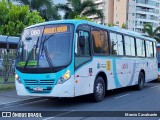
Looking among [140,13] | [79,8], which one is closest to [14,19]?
[79,8]

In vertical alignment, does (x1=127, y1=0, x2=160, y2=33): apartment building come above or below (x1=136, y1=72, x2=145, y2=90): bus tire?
above

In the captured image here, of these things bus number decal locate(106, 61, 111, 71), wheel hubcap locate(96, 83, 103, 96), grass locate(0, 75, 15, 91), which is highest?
bus number decal locate(106, 61, 111, 71)

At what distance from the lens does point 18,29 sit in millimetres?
27734

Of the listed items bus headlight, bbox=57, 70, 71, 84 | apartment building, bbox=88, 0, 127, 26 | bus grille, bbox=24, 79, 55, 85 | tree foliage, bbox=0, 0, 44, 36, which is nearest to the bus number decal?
bus headlight, bbox=57, 70, 71, 84

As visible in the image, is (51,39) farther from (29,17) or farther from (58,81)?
(29,17)

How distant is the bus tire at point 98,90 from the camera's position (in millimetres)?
12578

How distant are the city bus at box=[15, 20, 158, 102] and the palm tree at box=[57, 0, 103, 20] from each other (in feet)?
86.3

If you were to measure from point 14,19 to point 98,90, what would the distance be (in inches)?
695

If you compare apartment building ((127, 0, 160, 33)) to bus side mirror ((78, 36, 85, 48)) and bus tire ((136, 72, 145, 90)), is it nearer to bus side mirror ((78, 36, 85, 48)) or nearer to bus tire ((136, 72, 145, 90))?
bus tire ((136, 72, 145, 90))

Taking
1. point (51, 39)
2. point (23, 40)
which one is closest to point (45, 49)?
point (51, 39)

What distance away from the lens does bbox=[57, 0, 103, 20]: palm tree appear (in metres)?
39.9

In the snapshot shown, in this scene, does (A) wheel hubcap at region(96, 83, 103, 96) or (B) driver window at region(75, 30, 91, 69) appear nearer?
(B) driver window at region(75, 30, 91, 69)

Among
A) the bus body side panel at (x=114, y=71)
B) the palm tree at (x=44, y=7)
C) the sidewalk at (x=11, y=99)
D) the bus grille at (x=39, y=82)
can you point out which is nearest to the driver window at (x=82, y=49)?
the bus body side panel at (x=114, y=71)

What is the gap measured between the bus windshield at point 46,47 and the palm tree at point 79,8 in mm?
27809
